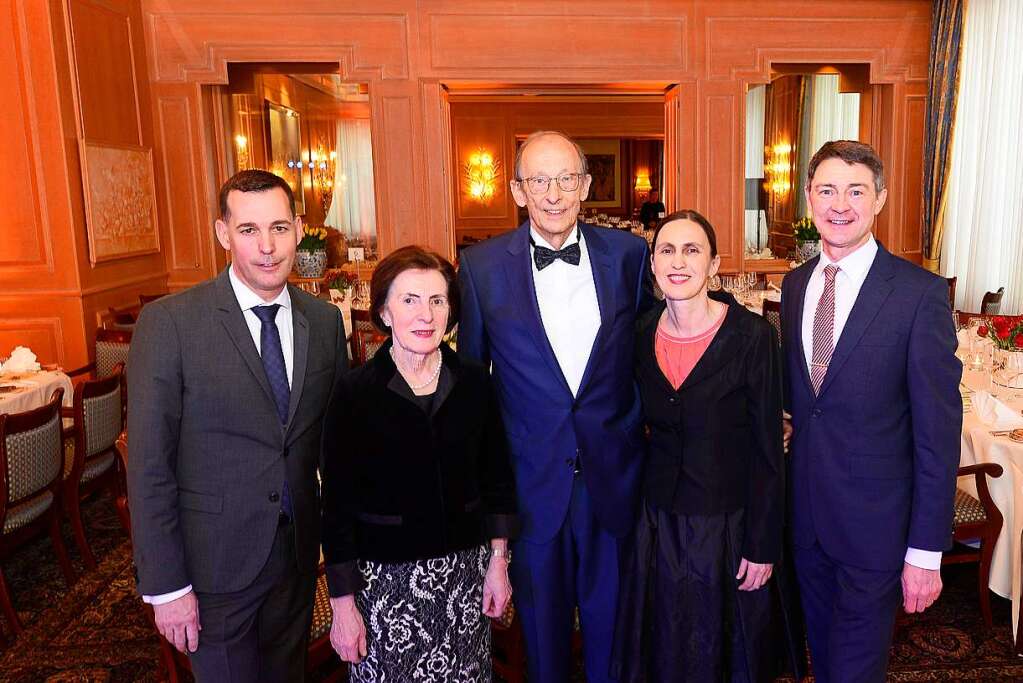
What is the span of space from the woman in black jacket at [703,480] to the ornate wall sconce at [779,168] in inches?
490

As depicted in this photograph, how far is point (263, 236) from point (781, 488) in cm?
151

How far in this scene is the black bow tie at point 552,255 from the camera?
235cm

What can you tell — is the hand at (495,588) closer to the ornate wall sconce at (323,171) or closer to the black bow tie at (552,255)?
the black bow tie at (552,255)

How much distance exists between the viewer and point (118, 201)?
23.7 ft

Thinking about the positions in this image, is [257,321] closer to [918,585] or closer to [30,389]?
[918,585]

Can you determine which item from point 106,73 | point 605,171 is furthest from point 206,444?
point 605,171

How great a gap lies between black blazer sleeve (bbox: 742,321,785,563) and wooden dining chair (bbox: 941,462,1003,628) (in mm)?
1543

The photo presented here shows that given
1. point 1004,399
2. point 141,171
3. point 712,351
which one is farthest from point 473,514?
point 141,171

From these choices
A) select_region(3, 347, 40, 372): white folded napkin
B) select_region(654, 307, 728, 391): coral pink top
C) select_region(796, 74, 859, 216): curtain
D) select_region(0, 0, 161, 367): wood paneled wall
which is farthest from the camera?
select_region(796, 74, 859, 216): curtain

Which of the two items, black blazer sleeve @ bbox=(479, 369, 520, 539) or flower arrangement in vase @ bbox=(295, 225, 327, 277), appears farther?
flower arrangement in vase @ bbox=(295, 225, 327, 277)

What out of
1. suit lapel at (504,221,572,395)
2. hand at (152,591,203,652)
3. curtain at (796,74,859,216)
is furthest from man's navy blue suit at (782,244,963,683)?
curtain at (796,74,859,216)

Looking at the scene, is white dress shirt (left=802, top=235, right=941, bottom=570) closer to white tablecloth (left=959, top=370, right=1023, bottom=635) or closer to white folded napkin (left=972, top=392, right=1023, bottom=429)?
white tablecloth (left=959, top=370, right=1023, bottom=635)

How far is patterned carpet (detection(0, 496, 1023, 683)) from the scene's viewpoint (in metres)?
3.12

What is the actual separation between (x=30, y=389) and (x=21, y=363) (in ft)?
1.94
